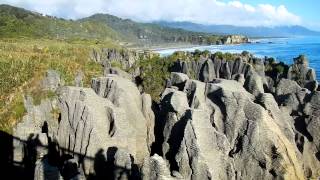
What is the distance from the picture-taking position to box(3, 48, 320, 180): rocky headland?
27.0 metres

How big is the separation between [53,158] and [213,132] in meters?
10.6

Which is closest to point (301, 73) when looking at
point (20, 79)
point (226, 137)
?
point (20, 79)

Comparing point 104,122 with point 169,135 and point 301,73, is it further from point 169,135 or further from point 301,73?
point 301,73

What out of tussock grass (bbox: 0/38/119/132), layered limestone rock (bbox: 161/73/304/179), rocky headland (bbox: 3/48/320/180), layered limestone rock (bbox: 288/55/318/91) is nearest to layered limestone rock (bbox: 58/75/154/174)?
rocky headland (bbox: 3/48/320/180)

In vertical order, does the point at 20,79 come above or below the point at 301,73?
above

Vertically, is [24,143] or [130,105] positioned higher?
[130,105]

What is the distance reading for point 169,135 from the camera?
3147cm

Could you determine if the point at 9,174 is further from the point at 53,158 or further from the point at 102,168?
the point at 102,168

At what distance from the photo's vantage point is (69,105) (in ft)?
107

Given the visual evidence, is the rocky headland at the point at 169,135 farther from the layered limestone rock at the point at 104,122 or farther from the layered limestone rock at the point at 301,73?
the layered limestone rock at the point at 301,73

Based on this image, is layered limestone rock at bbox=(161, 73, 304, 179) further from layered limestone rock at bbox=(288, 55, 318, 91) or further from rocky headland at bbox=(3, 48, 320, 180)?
layered limestone rock at bbox=(288, 55, 318, 91)

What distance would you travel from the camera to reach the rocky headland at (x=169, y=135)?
26984mm

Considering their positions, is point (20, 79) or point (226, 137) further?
point (20, 79)

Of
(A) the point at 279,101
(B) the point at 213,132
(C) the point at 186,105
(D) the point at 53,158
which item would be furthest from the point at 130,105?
(A) the point at 279,101
